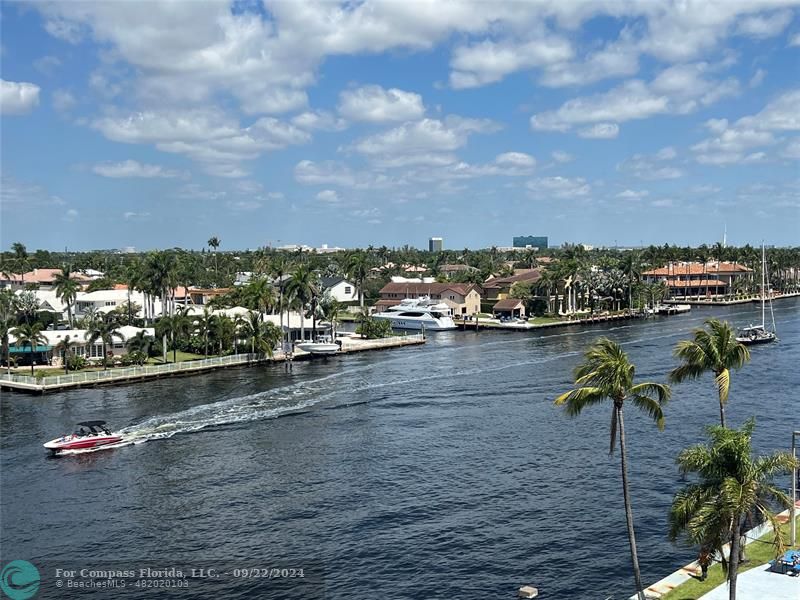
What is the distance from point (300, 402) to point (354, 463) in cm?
2074

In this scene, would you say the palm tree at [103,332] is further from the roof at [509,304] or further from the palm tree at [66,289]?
the roof at [509,304]

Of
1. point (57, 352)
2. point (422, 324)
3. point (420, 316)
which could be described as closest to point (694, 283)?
point (420, 316)

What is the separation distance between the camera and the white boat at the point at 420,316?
137325mm

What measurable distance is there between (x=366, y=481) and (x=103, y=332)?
160ft

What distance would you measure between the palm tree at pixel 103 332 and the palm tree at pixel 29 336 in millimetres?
4906

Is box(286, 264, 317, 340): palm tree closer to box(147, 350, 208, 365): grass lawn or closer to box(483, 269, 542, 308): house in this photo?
box(147, 350, 208, 365): grass lawn

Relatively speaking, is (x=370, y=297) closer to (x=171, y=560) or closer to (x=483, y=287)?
(x=483, y=287)

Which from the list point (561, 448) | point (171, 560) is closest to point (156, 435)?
point (171, 560)

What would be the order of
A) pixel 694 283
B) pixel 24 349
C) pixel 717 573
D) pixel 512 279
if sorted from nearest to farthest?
pixel 717 573, pixel 24 349, pixel 512 279, pixel 694 283

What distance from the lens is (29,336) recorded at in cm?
8462

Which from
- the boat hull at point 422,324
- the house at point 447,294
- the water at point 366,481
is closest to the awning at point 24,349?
the water at point 366,481

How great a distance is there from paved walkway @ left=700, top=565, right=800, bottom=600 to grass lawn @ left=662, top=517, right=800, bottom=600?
412mm

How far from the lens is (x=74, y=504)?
146 ft

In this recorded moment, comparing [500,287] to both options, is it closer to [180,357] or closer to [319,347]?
[319,347]
